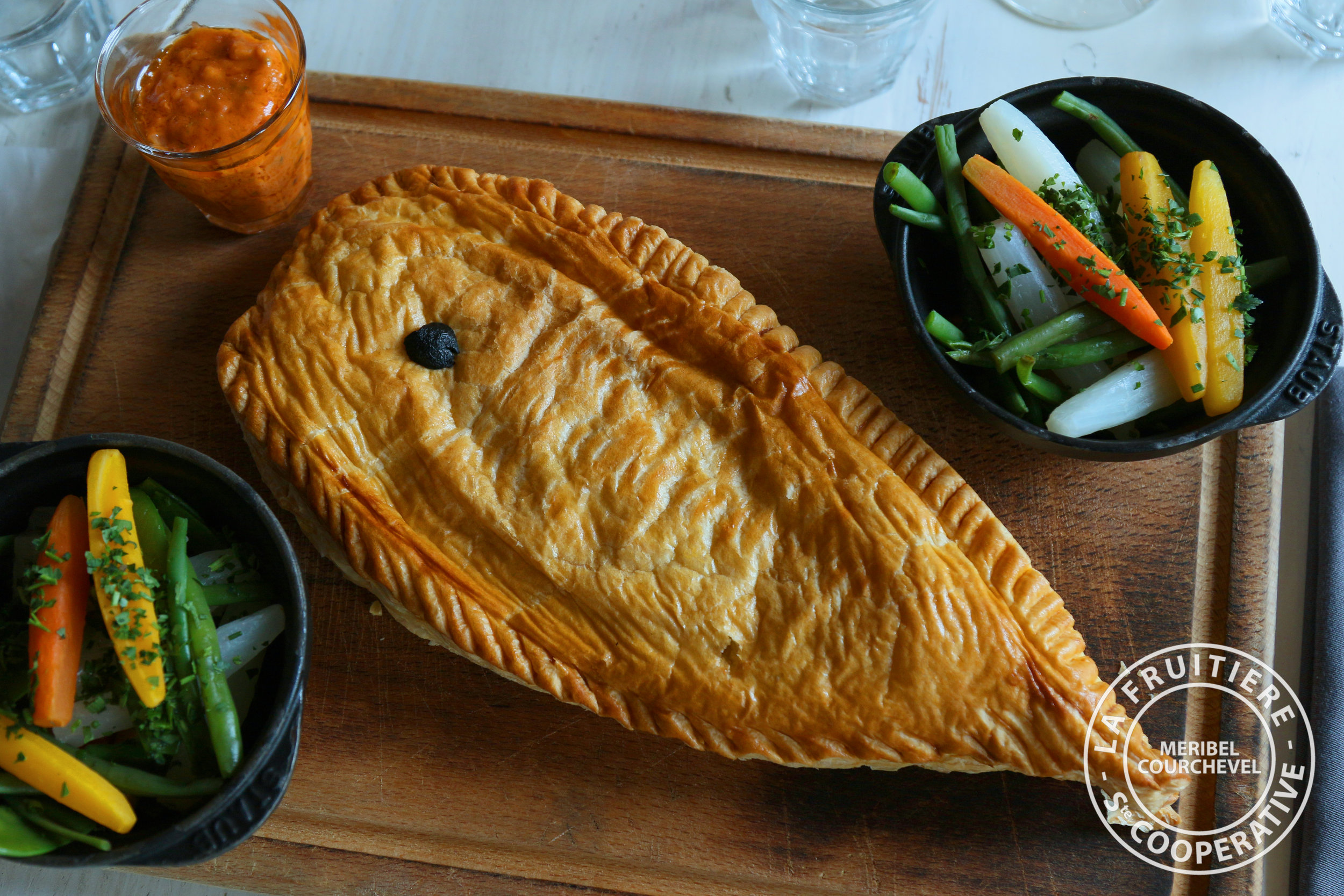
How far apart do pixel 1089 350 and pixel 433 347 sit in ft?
6.75

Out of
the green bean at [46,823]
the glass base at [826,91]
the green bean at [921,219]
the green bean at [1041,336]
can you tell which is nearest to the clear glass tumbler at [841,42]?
the glass base at [826,91]

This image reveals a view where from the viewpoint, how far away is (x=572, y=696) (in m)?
2.93

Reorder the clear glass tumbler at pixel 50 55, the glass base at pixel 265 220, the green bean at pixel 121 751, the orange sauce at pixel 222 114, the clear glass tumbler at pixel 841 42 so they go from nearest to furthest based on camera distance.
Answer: the green bean at pixel 121 751, the orange sauce at pixel 222 114, the glass base at pixel 265 220, the clear glass tumbler at pixel 841 42, the clear glass tumbler at pixel 50 55

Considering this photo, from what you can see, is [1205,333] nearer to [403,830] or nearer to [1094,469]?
[1094,469]

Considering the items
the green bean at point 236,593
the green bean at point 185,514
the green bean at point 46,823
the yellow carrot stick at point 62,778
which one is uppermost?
the green bean at point 185,514

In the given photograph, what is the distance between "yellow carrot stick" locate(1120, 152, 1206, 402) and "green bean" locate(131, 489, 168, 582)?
3.02m

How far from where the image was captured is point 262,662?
9.52 ft

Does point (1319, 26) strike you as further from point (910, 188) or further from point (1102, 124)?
point (910, 188)

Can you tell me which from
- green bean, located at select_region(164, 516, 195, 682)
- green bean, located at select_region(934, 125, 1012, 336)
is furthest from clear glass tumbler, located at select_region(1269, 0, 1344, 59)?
A: green bean, located at select_region(164, 516, 195, 682)

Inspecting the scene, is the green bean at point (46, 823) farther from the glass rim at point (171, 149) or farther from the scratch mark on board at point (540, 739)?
the glass rim at point (171, 149)

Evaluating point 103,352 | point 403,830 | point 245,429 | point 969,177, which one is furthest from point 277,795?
point 969,177

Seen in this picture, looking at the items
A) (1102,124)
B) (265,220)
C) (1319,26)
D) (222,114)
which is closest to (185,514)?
(265,220)

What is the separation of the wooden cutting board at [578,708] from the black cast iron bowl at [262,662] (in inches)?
19.1

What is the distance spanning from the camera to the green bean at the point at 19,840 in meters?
2.42
